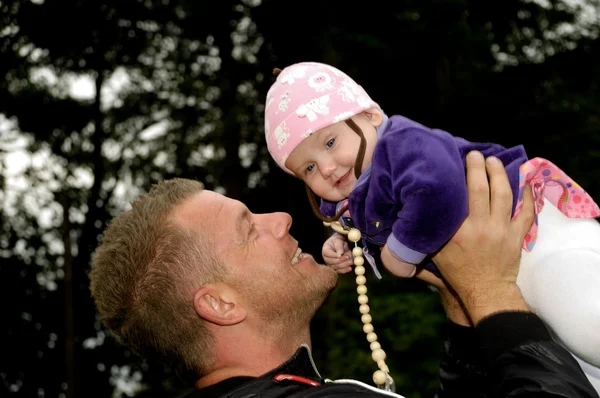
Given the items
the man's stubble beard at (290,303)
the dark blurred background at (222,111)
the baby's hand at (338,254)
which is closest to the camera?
the man's stubble beard at (290,303)

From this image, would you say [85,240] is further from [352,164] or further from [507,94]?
[352,164]

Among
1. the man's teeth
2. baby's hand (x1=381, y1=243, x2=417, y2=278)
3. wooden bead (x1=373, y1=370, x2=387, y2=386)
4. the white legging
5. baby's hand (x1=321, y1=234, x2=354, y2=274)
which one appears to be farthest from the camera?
baby's hand (x1=321, y1=234, x2=354, y2=274)

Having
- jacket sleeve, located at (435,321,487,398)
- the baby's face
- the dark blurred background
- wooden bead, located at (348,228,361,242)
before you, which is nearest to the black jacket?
jacket sleeve, located at (435,321,487,398)

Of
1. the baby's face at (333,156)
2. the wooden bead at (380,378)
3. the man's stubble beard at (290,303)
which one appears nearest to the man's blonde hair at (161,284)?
the man's stubble beard at (290,303)

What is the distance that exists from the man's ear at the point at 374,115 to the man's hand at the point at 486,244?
538mm

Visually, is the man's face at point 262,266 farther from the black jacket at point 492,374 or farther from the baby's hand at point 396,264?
the baby's hand at point 396,264

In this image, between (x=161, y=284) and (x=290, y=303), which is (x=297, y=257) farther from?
(x=161, y=284)

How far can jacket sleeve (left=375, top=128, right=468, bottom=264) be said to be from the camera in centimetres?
267

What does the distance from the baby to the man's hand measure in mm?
75

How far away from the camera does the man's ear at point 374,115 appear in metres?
3.25

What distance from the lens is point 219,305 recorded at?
10.2ft

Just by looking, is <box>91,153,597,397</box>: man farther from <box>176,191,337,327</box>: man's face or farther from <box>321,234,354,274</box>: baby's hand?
<box>321,234,354,274</box>: baby's hand

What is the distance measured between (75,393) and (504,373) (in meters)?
17.7

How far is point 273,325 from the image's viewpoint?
3184 mm
